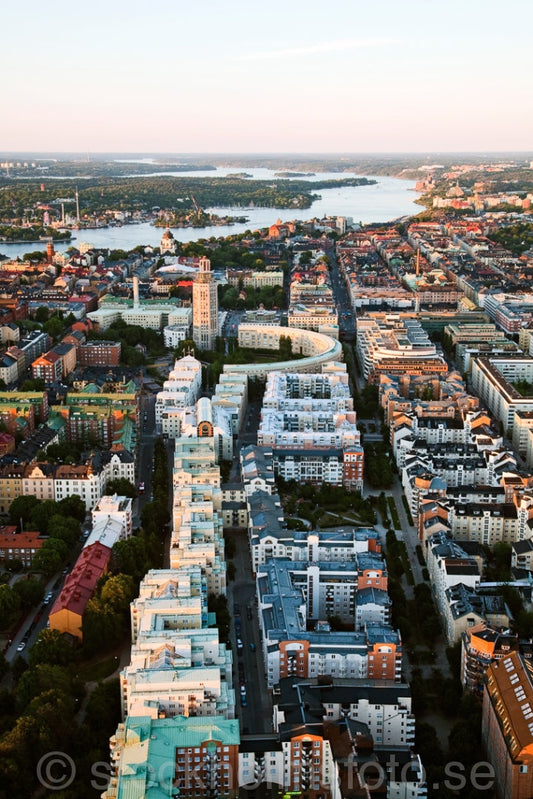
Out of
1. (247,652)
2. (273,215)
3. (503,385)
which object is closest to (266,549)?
(247,652)

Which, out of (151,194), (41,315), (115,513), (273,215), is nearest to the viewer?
(115,513)

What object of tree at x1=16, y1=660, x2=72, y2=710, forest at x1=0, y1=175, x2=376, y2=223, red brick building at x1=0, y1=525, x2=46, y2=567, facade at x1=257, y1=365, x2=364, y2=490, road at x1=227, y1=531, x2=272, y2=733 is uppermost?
forest at x1=0, y1=175, x2=376, y2=223

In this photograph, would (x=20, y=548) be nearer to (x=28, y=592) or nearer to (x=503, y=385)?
(x=28, y=592)

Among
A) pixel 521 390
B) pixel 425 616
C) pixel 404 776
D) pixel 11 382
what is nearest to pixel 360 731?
pixel 404 776

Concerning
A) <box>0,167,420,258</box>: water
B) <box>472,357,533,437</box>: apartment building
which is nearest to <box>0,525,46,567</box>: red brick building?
<box>472,357,533,437</box>: apartment building

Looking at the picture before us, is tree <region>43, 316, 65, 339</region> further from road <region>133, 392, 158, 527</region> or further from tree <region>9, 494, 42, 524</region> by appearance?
tree <region>9, 494, 42, 524</region>

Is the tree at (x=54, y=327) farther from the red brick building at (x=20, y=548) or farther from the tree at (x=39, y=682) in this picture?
the tree at (x=39, y=682)
